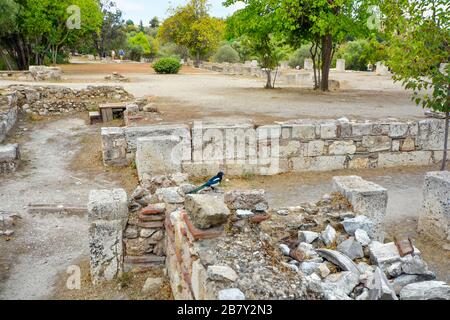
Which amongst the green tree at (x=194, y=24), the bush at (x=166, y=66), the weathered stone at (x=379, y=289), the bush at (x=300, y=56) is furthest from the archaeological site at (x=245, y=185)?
the bush at (x=300, y=56)

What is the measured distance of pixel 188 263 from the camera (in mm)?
3740

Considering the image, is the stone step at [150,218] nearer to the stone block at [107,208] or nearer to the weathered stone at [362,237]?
the stone block at [107,208]

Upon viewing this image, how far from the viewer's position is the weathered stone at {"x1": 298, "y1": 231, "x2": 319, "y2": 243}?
445 centimetres

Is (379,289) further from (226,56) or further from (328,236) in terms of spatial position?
(226,56)

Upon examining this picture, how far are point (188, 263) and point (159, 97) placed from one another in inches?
495

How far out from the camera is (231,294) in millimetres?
2916

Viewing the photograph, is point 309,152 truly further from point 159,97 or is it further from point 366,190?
point 159,97

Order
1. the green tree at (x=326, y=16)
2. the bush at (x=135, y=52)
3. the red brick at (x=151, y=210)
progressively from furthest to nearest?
the bush at (x=135, y=52), the green tree at (x=326, y=16), the red brick at (x=151, y=210)

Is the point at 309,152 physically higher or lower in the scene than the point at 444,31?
lower

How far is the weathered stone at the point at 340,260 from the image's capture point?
3678mm

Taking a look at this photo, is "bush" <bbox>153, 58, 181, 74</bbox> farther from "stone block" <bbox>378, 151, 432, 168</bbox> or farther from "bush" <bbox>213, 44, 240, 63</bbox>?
"stone block" <bbox>378, 151, 432, 168</bbox>

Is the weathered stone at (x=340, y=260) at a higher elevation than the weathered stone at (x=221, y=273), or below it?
below
